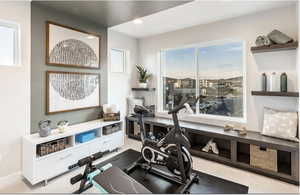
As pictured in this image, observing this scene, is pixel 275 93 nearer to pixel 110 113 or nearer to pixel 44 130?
pixel 110 113

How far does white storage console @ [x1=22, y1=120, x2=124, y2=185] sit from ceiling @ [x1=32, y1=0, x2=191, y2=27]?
1.97 metres

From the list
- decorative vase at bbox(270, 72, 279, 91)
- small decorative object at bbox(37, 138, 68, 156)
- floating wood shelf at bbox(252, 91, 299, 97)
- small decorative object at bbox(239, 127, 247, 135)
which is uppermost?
decorative vase at bbox(270, 72, 279, 91)

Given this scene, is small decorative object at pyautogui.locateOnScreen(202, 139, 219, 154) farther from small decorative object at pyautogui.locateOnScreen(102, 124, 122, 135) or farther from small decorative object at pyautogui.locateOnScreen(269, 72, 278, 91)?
small decorative object at pyautogui.locateOnScreen(102, 124, 122, 135)

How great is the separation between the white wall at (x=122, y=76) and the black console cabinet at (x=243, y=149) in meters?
0.97

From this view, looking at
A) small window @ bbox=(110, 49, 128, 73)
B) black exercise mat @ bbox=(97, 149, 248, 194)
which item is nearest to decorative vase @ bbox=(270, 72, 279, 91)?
black exercise mat @ bbox=(97, 149, 248, 194)

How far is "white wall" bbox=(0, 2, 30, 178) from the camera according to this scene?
7.40 feet

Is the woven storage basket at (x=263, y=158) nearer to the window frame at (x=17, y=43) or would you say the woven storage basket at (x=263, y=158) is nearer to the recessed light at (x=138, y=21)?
the recessed light at (x=138, y=21)

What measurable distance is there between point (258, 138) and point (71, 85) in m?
3.25

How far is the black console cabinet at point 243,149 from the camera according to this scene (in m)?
2.26

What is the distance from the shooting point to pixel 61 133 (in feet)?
8.29

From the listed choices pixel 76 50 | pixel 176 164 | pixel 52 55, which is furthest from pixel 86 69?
pixel 176 164

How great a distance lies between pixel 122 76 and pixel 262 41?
2954 millimetres

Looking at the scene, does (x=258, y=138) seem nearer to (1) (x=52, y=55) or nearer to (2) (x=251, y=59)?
(2) (x=251, y=59)

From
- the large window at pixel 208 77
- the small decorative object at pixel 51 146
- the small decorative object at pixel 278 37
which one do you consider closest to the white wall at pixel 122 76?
the large window at pixel 208 77
